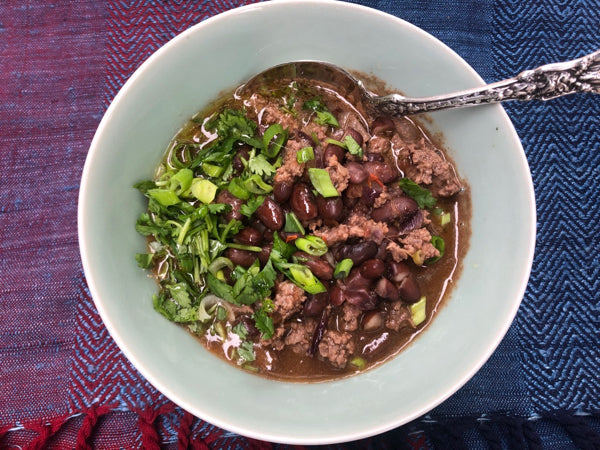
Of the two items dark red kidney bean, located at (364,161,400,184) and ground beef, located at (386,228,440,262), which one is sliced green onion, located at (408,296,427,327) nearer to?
ground beef, located at (386,228,440,262)

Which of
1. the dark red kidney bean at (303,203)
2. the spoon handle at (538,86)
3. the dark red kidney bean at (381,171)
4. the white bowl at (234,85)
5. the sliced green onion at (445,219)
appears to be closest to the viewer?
the spoon handle at (538,86)

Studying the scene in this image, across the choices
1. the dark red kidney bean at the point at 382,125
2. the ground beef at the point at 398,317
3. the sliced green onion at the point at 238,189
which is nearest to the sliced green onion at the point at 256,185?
the sliced green onion at the point at 238,189

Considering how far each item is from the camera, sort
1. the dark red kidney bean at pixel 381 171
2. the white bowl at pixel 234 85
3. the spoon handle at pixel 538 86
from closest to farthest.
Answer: the spoon handle at pixel 538 86, the white bowl at pixel 234 85, the dark red kidney bean at pixel 381 171

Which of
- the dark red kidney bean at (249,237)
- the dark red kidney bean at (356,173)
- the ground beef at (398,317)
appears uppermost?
the dark red kidney bean at (356,173)

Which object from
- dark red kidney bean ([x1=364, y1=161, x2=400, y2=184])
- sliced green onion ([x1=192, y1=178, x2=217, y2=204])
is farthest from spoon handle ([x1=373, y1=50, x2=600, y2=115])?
sliced green onion ([x1=192, y1=178, x2=217, y2=204])

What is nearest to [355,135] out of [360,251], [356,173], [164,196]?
[356,173]

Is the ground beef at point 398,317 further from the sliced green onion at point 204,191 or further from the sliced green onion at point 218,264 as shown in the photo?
the sliced green onion at point 204,191

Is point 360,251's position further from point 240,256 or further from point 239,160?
point 239,160

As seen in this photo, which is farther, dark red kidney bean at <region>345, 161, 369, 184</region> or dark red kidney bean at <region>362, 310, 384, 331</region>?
dark red kidney bean at <region>362, 310, 384, 331</region>
